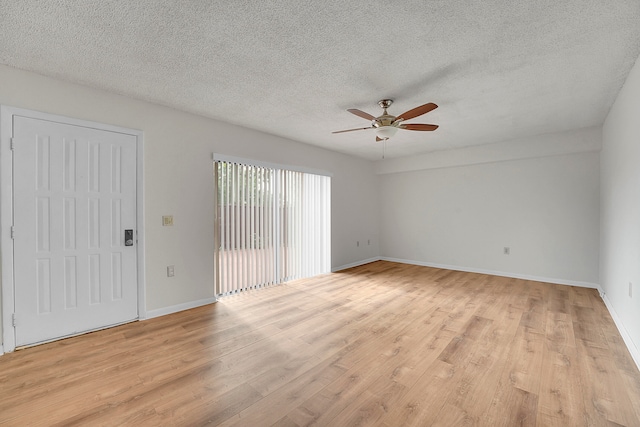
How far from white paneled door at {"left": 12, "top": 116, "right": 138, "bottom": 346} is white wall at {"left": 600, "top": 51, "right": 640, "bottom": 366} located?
489 cm

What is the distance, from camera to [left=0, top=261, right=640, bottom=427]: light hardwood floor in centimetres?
167

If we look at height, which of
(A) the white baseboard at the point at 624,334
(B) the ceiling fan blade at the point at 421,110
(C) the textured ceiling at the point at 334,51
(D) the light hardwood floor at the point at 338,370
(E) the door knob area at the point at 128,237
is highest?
(C) the textured ceiling at the point at 334,51

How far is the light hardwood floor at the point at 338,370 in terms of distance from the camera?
167cm

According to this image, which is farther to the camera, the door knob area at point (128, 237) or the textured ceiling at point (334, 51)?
the door knob area at point (128, 237)

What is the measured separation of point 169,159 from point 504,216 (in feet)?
18.9

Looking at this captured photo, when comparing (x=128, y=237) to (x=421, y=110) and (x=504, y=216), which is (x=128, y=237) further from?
(x=504, y=216)

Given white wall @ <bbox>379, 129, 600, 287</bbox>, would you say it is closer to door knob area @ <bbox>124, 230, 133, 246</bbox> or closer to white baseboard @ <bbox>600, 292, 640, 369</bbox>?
white baseboard @ <bbox>600, 292, 640, 369</bbox>

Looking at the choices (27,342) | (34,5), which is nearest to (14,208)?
(27,342)

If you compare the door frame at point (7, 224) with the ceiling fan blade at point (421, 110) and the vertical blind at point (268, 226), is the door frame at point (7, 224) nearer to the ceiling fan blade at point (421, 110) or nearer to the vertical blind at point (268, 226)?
the vertical blind at point (268, 226)

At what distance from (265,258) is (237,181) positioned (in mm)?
1317

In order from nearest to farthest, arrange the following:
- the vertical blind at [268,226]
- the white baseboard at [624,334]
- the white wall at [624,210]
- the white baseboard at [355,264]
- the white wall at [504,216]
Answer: the white baseboard at [624,334], the white wall at [624,210], the vertical blind at [268,226], the white wall at [504,216], the white baseboard at [355,264]

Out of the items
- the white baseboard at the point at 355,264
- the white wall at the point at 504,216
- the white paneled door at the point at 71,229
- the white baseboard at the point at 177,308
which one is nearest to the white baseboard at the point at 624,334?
the white wall at the point at 504,216

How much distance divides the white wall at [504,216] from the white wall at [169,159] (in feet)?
12.5

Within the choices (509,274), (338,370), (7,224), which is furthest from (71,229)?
(509,274)
